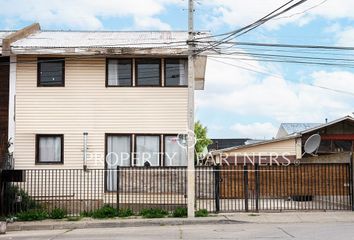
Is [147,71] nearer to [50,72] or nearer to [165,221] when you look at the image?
[50,72]

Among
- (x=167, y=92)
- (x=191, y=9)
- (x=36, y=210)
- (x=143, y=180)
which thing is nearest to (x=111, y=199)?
(x=143, y=180)

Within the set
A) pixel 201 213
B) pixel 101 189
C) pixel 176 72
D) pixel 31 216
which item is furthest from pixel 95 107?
pixel 201 213

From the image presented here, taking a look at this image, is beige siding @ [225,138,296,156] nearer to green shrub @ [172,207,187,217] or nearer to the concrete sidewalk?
the concrete sidewalk

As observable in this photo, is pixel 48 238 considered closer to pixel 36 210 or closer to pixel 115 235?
pixel 115 235

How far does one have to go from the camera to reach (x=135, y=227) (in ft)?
59.7

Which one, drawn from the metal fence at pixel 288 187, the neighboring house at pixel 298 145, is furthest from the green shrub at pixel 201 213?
the neighboring house at pixel 298 145

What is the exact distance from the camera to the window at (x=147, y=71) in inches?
854

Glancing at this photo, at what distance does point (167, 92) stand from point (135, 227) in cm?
574

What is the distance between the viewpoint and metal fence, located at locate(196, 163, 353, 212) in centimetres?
2075

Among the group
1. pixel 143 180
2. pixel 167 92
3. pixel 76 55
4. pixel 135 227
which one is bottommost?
pixel 135 227

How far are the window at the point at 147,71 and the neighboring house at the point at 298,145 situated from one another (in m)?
12.2

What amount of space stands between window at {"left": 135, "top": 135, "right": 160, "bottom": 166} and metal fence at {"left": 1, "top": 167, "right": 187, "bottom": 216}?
1.92ft

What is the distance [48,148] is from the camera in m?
21.7

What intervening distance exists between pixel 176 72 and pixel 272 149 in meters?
14.5
